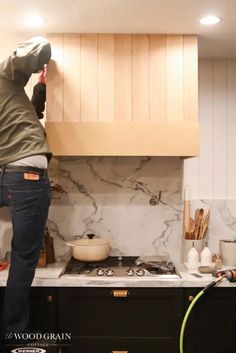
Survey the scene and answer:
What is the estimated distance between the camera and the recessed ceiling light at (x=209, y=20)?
2.28 metres

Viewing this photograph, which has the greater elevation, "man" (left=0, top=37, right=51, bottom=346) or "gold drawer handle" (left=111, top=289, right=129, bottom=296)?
"man" (left=0, top=37, right=51, bottom=346)

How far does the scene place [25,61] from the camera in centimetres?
202

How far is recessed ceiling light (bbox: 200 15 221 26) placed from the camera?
2.28 meters

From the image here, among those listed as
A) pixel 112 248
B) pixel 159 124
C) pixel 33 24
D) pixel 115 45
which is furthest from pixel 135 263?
pixel 33 24

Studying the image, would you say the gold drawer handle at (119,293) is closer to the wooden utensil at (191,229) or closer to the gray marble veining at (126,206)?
the gray marble veining at (126,206)

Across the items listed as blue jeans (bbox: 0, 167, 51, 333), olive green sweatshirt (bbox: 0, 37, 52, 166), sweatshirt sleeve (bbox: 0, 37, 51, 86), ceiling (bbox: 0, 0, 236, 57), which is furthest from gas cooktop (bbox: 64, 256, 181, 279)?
ceiling (bbox: 0, 0, 236, 57)

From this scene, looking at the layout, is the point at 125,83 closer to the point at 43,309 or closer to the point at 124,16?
the point at 124,16

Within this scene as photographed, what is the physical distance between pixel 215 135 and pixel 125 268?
3.94 feet

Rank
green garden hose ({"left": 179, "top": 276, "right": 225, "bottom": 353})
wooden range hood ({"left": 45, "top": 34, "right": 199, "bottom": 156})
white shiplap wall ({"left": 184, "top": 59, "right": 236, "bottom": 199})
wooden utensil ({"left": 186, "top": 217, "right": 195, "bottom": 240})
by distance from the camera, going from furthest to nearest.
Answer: white shiplap wall ({"left": 184, "top": 59, "right": 236, "bottom": 199}), wooden utensil ({"left": 186, "top": 217, "right": 195, "bottom": 240}), wooden range hood ({"left": 45, "top": 34, "right": 199, "bottom": 156}), green garden hose ({"left": 179, "top": 276, "right": 225, "bottom": 353})

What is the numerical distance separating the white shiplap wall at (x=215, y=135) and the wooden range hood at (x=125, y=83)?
1.64 ft

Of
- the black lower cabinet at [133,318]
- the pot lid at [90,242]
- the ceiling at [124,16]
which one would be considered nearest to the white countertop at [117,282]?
the black lower cabinet at [133,318]

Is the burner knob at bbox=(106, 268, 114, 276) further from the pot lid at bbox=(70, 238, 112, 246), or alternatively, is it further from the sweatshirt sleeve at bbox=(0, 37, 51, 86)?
the sweatshirt sleeve at bbox=(0, 37, 51, 86)

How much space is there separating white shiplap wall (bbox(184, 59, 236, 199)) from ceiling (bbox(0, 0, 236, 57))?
352 millimetres

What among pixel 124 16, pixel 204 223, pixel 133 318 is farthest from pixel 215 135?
pixel 133 318
